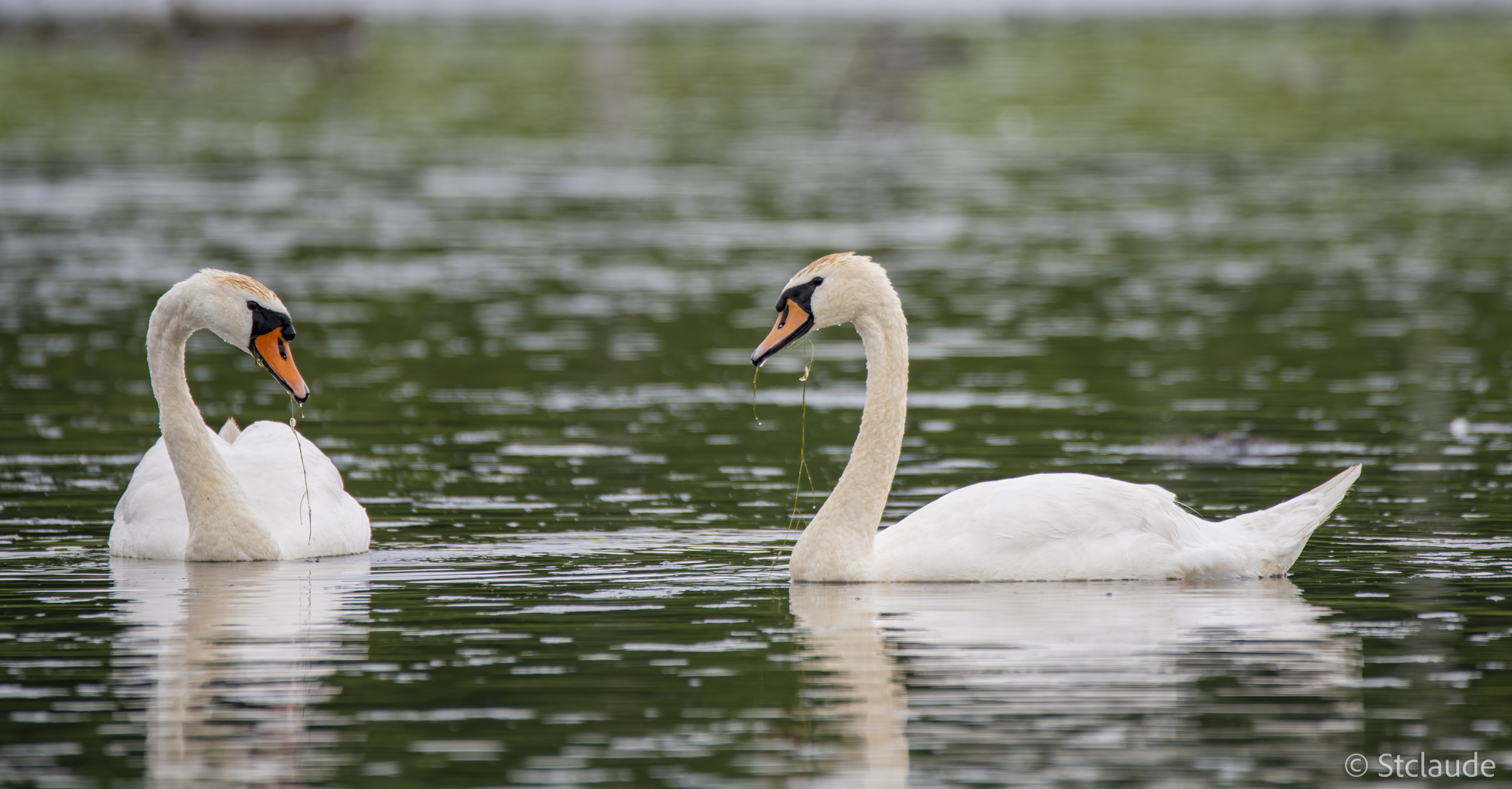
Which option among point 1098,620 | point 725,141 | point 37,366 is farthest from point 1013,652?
point 725,141

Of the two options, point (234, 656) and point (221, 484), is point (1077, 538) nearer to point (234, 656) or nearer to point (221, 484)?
point (234, 656)

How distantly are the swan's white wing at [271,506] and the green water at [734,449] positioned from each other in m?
0.24

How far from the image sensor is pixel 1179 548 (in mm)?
11922

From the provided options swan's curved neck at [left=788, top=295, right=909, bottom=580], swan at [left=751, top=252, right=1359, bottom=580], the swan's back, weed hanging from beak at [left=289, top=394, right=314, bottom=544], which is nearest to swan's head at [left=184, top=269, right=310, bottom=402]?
weed hanging from beak at [left=289, top=394, right=314, bottom=544]

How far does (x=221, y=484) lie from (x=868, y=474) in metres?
3.44

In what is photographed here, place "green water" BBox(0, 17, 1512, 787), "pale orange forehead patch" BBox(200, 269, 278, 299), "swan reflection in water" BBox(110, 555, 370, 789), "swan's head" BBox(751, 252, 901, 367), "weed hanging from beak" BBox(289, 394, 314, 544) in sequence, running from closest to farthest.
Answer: "swan reflection in water" BBox(110, 555, 370, 789), "green water" BBox(0, 17, 1512, 787), "swan's head" BBox(751, 252, 901, 367), "pale orange forehead patch" BBox(200, 269, 278, 299), "weed hanging from beak" BBox(289, 394, 314, 544)

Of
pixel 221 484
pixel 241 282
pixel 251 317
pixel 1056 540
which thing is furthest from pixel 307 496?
pixel 1056 540

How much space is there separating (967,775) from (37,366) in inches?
573

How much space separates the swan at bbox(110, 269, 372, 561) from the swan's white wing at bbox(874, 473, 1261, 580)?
315 centimetres

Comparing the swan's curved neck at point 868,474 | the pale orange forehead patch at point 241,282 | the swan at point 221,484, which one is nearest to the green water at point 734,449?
the swan at point 221,484

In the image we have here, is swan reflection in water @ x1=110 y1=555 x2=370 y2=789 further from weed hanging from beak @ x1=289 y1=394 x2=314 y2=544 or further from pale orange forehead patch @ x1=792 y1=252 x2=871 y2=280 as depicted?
pale orange forehead patch @ x1=792 y1=252 x2=871 y2=280

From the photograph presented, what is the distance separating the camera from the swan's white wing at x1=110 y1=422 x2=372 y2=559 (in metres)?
12.8

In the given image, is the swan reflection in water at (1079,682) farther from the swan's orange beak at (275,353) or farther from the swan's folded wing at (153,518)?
the swan's folded wing at (153,518)

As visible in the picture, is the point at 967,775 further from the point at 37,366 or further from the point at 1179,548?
the point at 37,366
